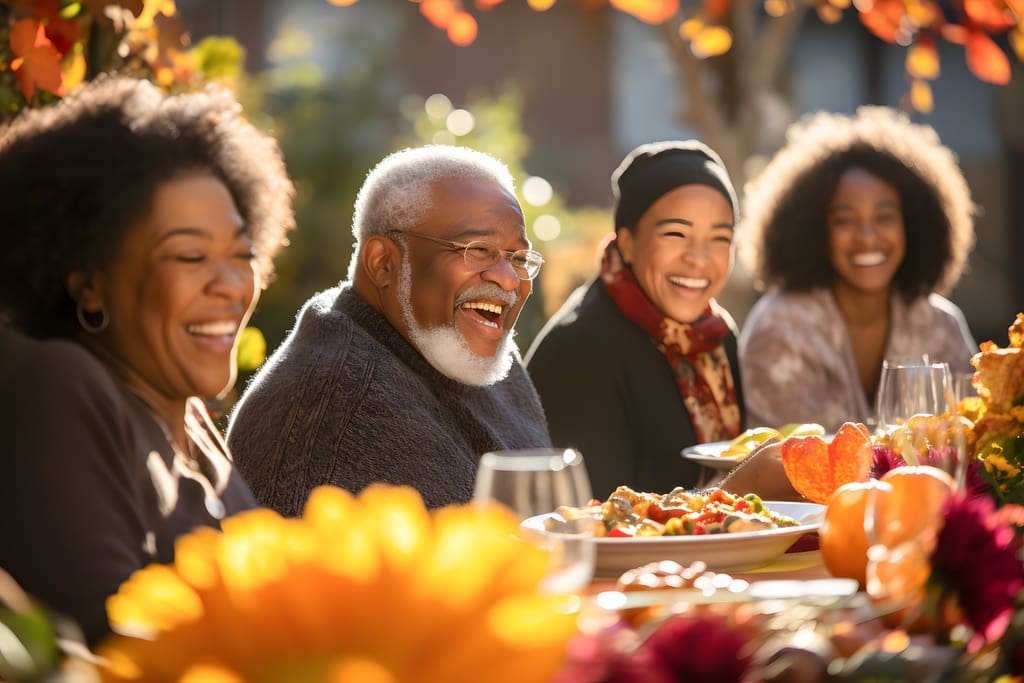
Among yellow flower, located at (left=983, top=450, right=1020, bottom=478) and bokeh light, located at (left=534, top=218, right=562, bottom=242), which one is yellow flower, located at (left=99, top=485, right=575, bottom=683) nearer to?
yellow flower, located at (left=983, top=450, right=1020, bottom=478)

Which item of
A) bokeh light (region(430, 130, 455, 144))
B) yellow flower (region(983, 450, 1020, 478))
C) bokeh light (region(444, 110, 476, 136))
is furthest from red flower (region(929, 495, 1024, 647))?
bokeh light (region(444, 110, 476, 136))

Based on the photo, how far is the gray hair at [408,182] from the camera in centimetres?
359

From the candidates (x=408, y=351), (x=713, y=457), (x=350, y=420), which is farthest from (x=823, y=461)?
(x=408, y=351)

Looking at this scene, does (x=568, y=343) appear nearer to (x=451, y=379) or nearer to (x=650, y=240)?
(x=650, y=240)

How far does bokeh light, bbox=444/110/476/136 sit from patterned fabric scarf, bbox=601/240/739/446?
26.6ft

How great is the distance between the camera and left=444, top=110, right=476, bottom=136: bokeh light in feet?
43.1

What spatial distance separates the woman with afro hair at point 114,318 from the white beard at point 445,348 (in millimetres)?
1175

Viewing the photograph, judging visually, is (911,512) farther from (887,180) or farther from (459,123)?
(459,123)

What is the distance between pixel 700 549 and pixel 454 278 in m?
1.44

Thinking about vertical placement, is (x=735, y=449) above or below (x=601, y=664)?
below

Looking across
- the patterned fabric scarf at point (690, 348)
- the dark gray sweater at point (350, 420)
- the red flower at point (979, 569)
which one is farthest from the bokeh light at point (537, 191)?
the red flower at point (979, 569)

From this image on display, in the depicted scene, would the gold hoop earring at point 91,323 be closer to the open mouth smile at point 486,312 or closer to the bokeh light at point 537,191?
the open mouth smile at point 486,312

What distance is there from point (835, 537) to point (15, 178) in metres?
1.34

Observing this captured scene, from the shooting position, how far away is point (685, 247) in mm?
5008
